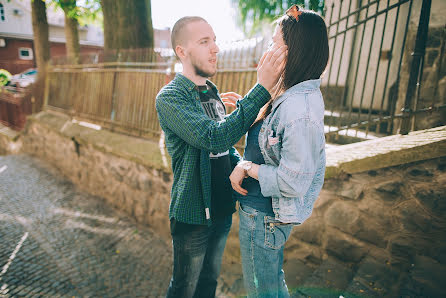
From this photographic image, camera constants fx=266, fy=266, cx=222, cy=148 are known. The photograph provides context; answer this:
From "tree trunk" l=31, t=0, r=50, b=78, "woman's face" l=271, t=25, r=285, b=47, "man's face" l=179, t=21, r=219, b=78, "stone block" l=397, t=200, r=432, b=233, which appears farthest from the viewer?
"tree trunk" l=31, t=0, r=50, b=78

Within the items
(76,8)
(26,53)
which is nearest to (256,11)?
(76,8)

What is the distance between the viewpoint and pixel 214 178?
177cm

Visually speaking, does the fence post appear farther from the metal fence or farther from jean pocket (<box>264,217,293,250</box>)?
jean pocket (<box>264,217,293,250</box>)

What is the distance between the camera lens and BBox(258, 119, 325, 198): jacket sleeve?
3.91ft

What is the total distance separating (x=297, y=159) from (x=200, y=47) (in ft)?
3.30

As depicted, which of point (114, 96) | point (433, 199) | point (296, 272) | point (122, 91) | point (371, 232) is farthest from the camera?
point (114, 96)

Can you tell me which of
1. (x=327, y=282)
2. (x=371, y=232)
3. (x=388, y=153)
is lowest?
(x=327, y=282)

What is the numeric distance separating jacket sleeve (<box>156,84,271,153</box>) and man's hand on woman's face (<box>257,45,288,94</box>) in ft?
0.13

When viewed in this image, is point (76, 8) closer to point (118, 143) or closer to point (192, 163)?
point (118, 143)

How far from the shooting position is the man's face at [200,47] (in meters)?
1.72

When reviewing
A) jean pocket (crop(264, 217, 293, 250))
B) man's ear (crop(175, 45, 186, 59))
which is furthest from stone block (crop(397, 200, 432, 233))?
man's ear (crop(175, 45, 186, 59))

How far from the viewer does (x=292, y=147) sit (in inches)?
47.3

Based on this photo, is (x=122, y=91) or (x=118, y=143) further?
(x=122, y=91)

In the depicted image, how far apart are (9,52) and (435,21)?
92.6 ft
